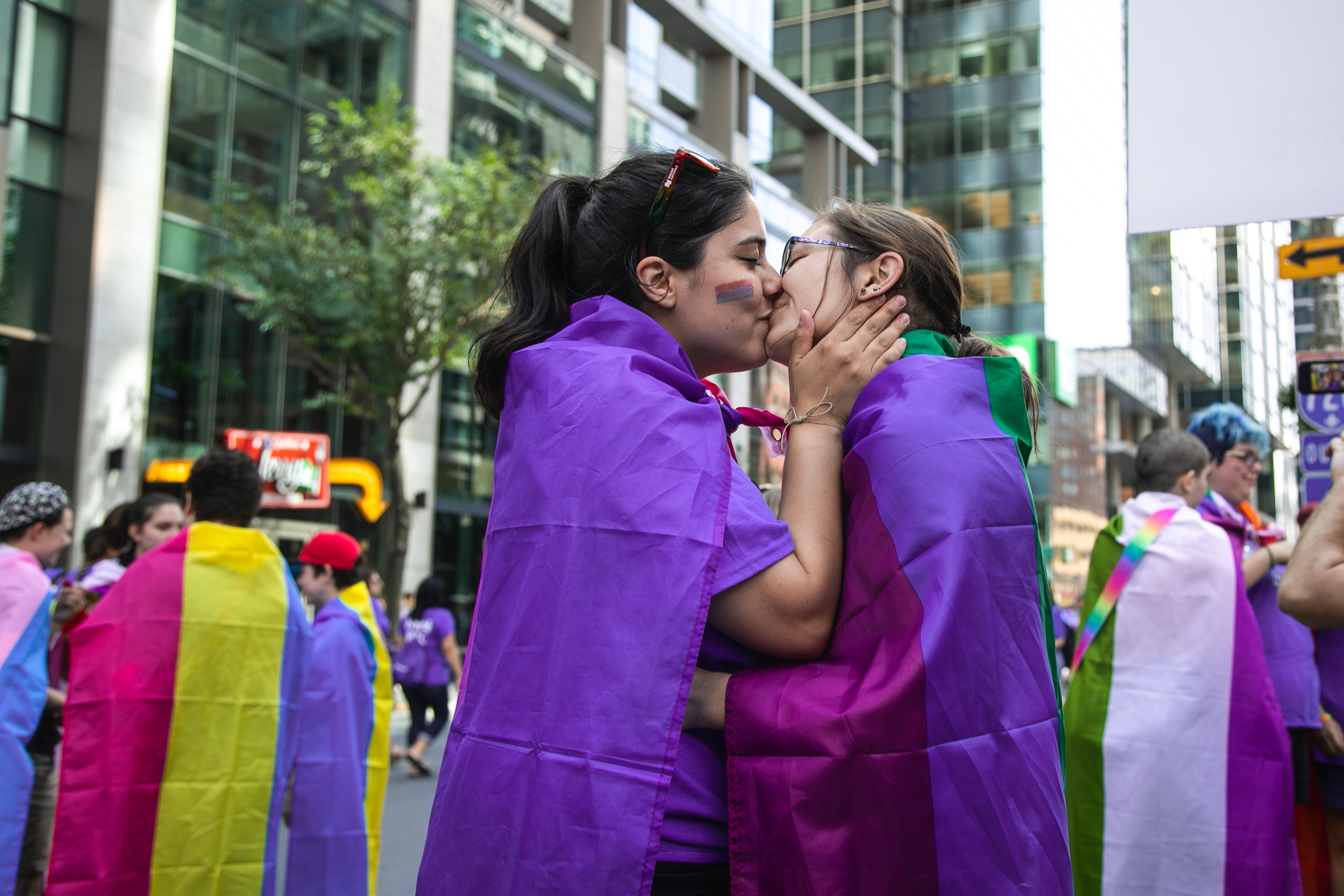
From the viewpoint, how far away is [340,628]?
19.9ft

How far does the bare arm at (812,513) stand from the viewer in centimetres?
181

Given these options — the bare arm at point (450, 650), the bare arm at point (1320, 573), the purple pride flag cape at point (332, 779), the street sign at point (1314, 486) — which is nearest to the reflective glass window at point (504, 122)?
the bare arm at point (450, 650)

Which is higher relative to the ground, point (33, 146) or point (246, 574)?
point (33, 146)

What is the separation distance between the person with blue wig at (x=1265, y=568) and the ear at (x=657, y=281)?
2680 millimetres

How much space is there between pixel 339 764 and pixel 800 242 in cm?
427

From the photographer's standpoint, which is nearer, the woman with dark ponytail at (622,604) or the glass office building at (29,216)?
the woman with dark ponytail at (622,604)

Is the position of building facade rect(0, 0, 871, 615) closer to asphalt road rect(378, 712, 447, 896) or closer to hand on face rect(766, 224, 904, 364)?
asphalt road rect(378, 712, 447, 896)

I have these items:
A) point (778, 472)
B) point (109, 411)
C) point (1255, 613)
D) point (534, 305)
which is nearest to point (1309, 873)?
point (1255, 613)

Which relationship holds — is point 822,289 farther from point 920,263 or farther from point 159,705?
point 159,705

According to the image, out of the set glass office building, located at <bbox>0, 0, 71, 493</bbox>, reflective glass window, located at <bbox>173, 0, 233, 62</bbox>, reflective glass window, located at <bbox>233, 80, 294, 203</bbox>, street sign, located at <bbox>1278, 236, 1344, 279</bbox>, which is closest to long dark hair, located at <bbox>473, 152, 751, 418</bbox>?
street sign, located at <bbox>1278, 236, 1344, 279</bbox>

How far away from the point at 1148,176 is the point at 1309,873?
3010mm

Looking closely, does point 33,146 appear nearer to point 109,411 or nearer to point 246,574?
point 109,411

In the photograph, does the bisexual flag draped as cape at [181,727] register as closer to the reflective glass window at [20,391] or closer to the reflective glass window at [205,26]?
the reflective glass window at [20,391]

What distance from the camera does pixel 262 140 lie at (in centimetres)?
2003
